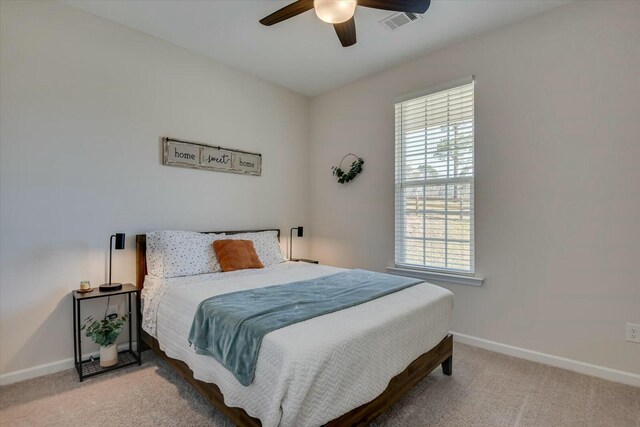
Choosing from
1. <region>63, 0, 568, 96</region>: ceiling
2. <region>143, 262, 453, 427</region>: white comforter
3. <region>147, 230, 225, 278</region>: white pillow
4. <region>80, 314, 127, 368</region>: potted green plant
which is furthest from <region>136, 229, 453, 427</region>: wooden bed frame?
<region>63, 0, 568, 96</region>: ceiling

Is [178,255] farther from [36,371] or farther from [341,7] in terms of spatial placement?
A: [341,7]

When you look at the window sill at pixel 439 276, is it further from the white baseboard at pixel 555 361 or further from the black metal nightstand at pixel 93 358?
the black metal nightstand at pixel 93 358

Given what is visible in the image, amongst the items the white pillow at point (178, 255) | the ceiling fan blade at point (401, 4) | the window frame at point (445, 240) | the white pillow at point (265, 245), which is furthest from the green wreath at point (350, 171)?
the ceiling fan blade at point (401, 4)

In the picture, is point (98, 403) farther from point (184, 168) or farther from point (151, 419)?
point (184, 168)

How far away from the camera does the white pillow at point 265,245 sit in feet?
11.2

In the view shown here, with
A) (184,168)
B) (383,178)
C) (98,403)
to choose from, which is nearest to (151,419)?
(98,403)

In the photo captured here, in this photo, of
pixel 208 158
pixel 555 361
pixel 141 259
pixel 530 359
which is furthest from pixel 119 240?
pixel 555 361

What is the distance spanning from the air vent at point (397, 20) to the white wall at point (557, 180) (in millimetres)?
660

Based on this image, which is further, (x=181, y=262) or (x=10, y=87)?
(x=181, y=262)

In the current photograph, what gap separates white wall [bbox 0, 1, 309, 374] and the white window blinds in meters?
1.98

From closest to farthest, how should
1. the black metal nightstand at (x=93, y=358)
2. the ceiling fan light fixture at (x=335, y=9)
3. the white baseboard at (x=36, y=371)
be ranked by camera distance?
the ceiling fan light fixture at (x=335, y=9) < the white baseboard at (x=36, y=371) < the black metal nightstand at (x=93, y=358)

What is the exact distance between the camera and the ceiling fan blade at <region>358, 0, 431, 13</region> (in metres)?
1.89

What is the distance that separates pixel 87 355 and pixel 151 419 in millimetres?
1187

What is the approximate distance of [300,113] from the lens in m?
4.46
